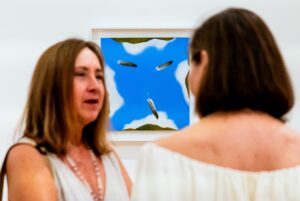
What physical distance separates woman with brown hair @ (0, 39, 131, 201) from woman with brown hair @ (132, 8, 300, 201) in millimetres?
534

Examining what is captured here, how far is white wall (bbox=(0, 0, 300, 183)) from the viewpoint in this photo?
10.7 ft

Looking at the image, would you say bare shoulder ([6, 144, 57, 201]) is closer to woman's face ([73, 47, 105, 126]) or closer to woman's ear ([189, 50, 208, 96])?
woman's face ([73, 47, 105, 126])

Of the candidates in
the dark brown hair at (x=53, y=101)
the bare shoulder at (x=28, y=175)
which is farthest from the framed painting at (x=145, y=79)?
the bare shoulder at (x=28, y=175)

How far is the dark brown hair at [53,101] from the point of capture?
1.87m

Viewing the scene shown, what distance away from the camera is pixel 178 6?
3.27 metres

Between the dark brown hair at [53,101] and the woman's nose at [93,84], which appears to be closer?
the dark brown hair at [53,101]

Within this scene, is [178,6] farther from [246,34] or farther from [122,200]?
[246,34]

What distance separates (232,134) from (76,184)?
28.3 inches

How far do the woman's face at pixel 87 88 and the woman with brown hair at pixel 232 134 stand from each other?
2.16 ft

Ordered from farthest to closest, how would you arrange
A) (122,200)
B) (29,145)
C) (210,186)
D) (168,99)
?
(168,99) < (122,200) < (29,145) < (210,186)

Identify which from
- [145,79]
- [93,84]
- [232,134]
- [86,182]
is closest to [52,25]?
[145,79]

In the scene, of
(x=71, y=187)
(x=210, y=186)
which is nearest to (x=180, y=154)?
(x=210, y=186)

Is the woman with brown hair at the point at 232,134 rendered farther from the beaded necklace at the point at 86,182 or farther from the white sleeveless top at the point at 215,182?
the beaded necklace at the point at 86,182

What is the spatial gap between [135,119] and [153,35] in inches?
19.4
